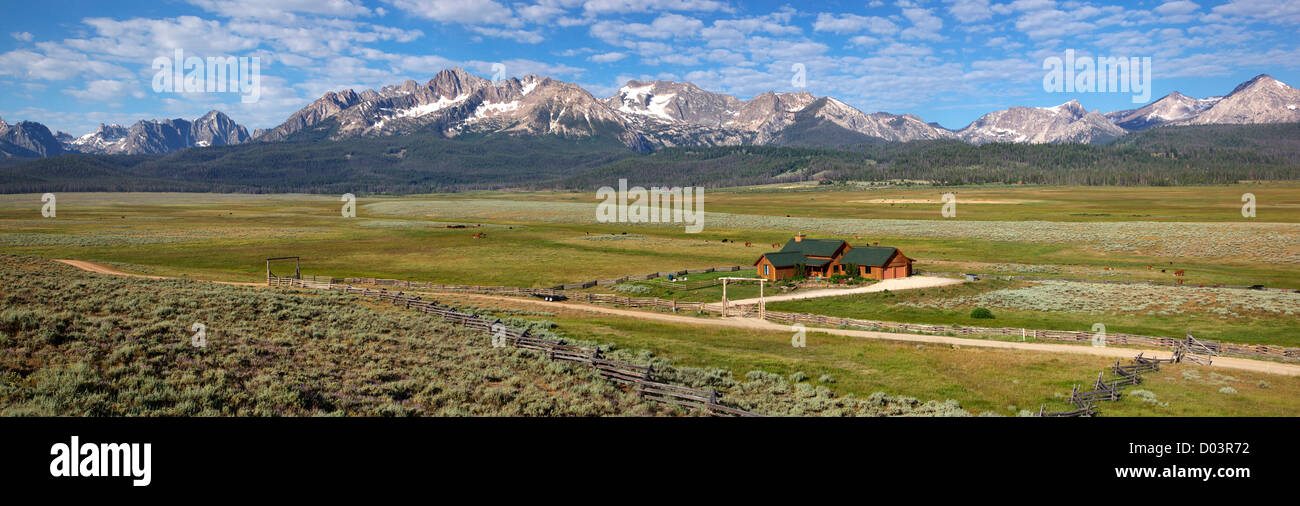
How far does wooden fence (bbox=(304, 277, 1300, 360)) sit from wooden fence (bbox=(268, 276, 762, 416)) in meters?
12.0

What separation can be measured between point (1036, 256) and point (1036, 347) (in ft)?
177

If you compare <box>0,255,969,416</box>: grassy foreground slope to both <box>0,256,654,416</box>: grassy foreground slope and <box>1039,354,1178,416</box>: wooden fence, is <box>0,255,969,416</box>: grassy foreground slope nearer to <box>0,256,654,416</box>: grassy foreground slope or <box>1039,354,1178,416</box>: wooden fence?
<box>0,256,654,416</box>: grassy foreground slope

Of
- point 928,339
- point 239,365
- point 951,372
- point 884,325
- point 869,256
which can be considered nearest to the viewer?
point 239,365

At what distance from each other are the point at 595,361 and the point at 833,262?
4442 centimetres

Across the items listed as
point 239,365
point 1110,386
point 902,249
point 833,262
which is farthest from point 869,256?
point 239,365

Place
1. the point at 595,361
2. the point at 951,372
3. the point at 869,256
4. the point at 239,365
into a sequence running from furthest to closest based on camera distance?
the point at 869,256 → the point at 951,372 → the point at 595,361 → the point at 239,365

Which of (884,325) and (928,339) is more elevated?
(884,325)

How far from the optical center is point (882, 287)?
57156mm

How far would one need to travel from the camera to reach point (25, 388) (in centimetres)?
1476

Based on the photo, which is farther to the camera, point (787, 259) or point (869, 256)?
point (787, 259)

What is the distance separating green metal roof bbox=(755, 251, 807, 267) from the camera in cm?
6359

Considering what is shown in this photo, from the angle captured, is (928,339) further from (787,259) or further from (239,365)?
(239,365)

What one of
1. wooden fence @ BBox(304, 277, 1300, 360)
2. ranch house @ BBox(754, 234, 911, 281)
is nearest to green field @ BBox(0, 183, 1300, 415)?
wooden fence @ BBox(304, 277, 1300, 360)
